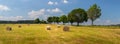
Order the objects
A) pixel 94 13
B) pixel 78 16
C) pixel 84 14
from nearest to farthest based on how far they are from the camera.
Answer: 1. pixel 94 13
2. pixel 84 14
3. pixel 78 16

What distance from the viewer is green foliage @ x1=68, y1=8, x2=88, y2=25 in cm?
11925

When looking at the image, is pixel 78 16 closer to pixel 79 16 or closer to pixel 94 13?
pixel 79 16

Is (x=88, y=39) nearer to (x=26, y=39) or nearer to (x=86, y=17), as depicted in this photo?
(x=26, y=39)

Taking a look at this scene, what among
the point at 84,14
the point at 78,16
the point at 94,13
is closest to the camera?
the point at 94,13

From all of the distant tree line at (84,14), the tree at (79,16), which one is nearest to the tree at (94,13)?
the distant tree line at (84,14)

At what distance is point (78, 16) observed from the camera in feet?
397

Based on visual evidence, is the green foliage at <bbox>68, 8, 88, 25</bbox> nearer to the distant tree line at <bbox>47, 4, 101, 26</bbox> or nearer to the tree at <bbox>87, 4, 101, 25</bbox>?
the distant tree line at <bbox>47, 4, 101, 26</bbox>

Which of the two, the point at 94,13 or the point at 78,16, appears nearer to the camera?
the point at 94,13

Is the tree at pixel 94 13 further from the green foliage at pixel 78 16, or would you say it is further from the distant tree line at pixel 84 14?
the green foliage at pixel 78 16

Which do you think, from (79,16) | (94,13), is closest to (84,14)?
(79,16)

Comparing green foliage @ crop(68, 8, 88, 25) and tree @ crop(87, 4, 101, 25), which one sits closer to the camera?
tree @ crop(87, 4, 101, 25)

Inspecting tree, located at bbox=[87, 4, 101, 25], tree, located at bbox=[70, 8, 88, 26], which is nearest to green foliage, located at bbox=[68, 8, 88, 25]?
tree, located at bbox=[70, 8, 88, 26]

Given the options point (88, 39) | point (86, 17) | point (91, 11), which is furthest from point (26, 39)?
point (86, 17)

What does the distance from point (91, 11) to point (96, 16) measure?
3.32 metres
